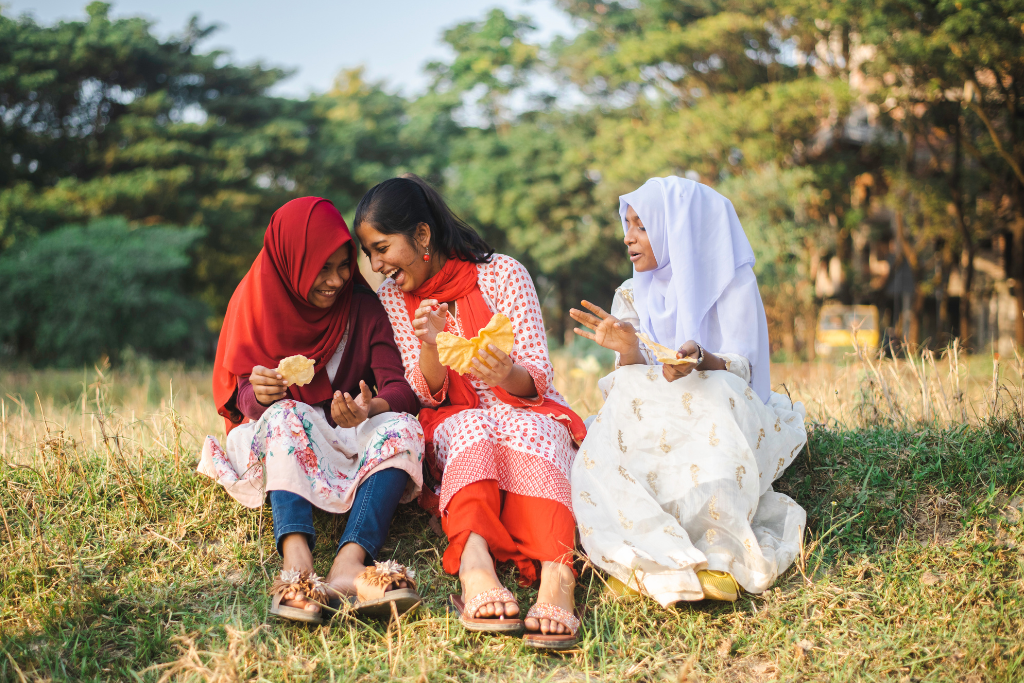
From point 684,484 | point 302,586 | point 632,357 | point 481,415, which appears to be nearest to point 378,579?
point 302,586

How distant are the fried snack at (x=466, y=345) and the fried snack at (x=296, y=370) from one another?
1.73ft

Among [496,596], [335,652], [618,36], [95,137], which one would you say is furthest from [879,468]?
[95,137]

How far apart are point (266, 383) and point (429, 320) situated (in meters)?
0.68

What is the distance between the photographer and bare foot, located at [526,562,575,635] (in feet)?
7.71

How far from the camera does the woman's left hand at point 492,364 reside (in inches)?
109

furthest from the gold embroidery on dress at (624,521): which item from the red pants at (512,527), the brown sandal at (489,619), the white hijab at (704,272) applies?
the white hijab at (704,272)

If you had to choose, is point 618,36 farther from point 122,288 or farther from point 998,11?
point 122,288

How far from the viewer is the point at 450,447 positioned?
2.80 m

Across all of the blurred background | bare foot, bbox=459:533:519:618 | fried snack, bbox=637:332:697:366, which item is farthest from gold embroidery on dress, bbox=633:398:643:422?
the blurred background

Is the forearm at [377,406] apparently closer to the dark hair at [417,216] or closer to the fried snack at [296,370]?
the fried snack at [296,370]

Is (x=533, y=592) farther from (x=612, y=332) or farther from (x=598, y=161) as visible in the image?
(x=598, y=161)

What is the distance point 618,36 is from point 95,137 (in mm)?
13026

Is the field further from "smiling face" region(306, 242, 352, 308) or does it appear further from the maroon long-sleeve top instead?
"smiling face" region(306, 242, 352, 308)

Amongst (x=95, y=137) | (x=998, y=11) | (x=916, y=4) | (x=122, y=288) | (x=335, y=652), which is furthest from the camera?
(x=95, y=137)
